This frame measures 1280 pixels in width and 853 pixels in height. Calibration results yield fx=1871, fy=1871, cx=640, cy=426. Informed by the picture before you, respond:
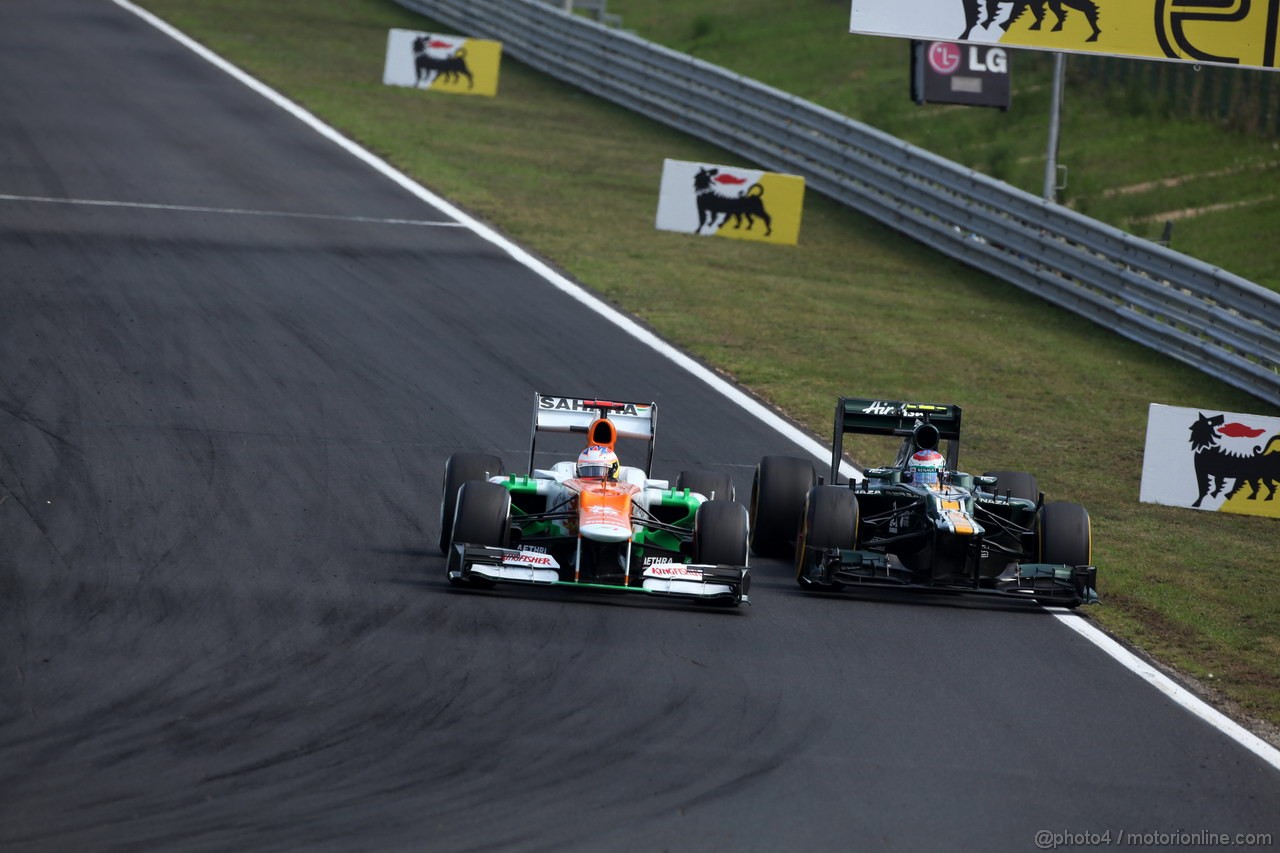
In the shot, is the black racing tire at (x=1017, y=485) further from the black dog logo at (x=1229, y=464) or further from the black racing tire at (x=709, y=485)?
the black racing tire at (x=709, y=485)

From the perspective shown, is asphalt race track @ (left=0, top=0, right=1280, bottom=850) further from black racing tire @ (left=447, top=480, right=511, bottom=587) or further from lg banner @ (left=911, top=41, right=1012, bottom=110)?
lg banner @ (left=911, top=41, right=1012, bottom=110)

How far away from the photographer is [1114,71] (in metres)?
34.9

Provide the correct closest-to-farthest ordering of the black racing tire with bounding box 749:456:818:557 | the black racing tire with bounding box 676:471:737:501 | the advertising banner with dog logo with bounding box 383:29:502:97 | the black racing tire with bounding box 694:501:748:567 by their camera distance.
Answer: the black racing tire with bounding box 694:501:748:567, the black racing tire with bounding box 676:471:737:501, the black racing tire with bounding box 749:456:818:557, the advertising banner with dog logo with bounding box 383:29:502:97

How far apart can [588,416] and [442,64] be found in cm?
Result: 2118

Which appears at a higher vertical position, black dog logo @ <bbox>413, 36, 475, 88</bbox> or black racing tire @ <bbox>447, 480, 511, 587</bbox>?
black dog logo @ <bbox>413, 36, 475, 88</bbox>

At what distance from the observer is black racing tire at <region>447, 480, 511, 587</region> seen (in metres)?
11.5

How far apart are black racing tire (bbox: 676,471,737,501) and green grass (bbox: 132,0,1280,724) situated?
2618 mm

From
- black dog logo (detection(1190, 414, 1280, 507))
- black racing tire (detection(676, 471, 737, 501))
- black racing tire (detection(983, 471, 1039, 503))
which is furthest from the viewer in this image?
black dog logo (detection(1190, 414, 1280, 507))

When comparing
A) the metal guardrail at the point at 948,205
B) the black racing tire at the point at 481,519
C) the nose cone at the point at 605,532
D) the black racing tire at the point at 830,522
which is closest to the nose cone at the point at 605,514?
the nose cone at the point at 605,532

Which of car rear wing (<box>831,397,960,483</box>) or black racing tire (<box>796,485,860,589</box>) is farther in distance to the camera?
car rear wing (<box>831,397,960,483</box>)

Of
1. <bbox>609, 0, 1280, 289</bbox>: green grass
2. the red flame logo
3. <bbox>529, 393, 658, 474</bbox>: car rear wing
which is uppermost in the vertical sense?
<bbox>609, 0, 1280, 289</bbox>: green grass

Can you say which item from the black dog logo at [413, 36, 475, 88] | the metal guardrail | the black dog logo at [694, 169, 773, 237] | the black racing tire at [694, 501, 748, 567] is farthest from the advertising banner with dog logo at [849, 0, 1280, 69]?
the black dog logo at [413, 36, 475, 88]

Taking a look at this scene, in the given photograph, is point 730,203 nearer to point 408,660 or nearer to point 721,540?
point 721,540

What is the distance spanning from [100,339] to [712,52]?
26.0m
